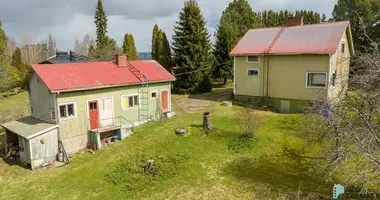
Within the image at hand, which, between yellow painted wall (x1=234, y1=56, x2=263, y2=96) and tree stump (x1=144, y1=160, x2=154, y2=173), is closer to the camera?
tree stump (x1=144, y1=160, x2=154, y2=173)

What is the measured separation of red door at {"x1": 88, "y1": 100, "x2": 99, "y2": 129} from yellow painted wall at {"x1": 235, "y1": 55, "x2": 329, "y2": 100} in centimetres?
1352

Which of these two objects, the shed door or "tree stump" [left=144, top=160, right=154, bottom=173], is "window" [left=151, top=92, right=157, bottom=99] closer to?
the shed door

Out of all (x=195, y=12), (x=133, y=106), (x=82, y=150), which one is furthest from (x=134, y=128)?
(x=195, y=12)

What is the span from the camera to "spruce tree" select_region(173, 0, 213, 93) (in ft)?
107

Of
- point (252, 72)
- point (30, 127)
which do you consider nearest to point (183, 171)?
point (30, 127)

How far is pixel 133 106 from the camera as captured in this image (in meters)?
21.5

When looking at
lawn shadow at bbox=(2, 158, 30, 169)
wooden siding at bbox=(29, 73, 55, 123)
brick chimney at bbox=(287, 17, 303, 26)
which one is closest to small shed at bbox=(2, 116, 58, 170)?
lawn shadow at bbox=(2, 158, 30, 169)

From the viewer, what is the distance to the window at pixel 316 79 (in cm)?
2219

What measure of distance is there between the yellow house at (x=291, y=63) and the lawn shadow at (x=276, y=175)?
26.7 feet

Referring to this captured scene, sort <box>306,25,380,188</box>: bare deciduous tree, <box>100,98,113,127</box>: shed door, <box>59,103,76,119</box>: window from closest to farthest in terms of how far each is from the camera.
Answer: <box>306,25,380,188</box>: bare deciduous tree
<box>59,103,76,119</box>: window
<box>100,98,113,127</box>: shed door

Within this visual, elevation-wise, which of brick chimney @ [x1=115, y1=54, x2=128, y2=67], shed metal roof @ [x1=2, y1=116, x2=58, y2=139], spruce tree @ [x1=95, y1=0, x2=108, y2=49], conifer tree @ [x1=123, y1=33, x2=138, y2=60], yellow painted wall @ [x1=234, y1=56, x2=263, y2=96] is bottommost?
shed metal roof @ [x1=2, y1=116, x2=58, y2=139]

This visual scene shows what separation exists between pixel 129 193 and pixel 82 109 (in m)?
7.79

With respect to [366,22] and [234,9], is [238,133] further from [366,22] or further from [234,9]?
[234,9]

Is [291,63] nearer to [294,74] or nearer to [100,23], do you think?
[294,74]
